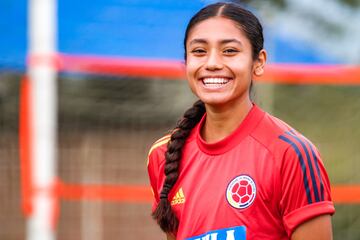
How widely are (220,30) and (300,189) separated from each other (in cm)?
54

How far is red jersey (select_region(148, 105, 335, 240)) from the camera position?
2377 mm

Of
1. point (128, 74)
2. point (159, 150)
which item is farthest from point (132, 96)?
point (159, 150)

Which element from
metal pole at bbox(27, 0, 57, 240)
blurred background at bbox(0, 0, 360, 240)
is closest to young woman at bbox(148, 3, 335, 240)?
metal pole at bbox(27, 0, 57, 240)

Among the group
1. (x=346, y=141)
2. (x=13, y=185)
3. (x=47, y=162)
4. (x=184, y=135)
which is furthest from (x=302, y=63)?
(x=184, y=135)

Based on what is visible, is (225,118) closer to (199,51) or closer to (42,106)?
(199,51)

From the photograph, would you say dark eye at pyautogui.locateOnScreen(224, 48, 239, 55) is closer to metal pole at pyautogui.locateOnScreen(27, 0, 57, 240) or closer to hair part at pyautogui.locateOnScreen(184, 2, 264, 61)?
hair part at pyautogui.locateOnScreen(184, 2, 264, 61)

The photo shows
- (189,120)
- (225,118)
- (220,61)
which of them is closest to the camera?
(220,61)

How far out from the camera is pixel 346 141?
5.71 metres

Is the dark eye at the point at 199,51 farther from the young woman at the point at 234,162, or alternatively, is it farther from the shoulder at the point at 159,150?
the shoulder at the point at 159,150

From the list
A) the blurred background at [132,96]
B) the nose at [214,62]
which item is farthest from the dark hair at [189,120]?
the blurred background at [132,96]

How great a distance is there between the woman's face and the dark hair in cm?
2

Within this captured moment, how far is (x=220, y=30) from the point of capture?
2514mm

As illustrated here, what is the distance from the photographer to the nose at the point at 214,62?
249 centimetres

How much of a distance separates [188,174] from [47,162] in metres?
2.79
